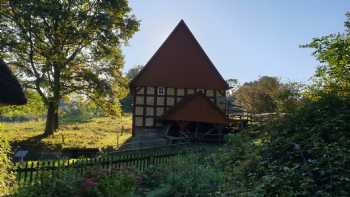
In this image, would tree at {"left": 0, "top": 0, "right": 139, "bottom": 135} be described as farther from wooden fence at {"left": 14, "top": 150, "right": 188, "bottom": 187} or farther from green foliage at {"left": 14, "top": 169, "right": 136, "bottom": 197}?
green foliage at {"left": 14, "top": 169, "right": 136, "bottom": 197}

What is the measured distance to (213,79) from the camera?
2403cm

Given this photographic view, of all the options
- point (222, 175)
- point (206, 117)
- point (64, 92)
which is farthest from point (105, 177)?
point (64, 92)

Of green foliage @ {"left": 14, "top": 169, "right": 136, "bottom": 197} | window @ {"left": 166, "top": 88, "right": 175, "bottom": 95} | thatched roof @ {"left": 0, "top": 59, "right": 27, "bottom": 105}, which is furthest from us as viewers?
window @ {"left": 166, "top": 88, "right": 175, "bottom": 95}

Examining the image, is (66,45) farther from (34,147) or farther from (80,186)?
(80,186)

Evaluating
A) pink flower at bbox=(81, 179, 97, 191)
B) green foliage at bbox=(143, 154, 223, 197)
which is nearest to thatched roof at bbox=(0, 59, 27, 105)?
pink flower at bbox=(81, 179, 97, 191)

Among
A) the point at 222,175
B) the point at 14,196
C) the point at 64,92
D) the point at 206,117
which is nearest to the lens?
the point at 14,196

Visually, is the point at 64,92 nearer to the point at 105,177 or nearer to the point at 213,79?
the point at 213,79

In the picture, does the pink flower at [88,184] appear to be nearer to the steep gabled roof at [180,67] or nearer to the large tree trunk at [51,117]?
the steep gabled roof at [180,67]

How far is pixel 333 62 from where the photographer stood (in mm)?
9312

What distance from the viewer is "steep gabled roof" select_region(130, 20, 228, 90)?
23609 mm

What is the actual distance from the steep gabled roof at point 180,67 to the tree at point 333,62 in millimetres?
13764

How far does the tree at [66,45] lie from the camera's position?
2167cm

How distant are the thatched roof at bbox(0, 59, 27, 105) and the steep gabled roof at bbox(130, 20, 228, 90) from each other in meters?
16.7

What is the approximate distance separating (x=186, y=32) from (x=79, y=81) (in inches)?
350
